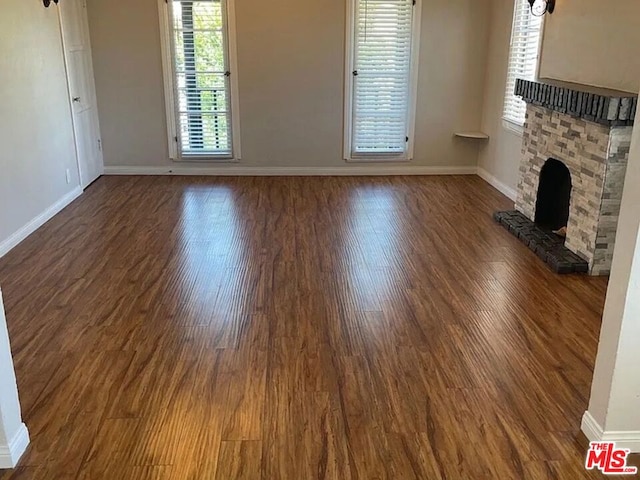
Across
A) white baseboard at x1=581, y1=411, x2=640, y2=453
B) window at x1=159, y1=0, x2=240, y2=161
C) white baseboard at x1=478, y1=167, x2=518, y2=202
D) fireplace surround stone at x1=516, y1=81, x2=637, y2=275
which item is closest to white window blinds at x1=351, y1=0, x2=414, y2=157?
white baseboard at x1=478, y1=167, x2=518, y2=202

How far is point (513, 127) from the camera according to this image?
19.5 feet

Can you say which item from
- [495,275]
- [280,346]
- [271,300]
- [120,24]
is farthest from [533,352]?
[120,24]

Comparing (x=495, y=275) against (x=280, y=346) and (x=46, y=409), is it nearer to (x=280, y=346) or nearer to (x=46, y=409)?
(x=280, y=346)

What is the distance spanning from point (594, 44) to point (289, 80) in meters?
3.34

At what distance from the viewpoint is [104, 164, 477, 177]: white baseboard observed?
6.94 meters

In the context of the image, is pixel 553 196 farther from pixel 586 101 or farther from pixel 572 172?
pixel 586 101

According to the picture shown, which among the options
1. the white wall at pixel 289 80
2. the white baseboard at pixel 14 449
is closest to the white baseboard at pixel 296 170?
the white wall at pixel 289 80

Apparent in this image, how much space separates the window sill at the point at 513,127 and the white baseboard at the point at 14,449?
4977mm

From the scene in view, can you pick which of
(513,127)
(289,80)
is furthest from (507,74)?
(289,80)

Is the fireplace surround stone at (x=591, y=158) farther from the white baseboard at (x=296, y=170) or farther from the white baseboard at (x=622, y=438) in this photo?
the white baseboard at (x=296, y=170)

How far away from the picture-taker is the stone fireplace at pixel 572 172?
12.7 feet

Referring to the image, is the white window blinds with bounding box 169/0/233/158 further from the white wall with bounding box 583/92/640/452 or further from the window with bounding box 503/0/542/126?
the white wall with bounding box 583/92/640/452

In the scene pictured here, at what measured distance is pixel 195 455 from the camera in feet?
7.67

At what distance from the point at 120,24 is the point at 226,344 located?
4.68 metres
